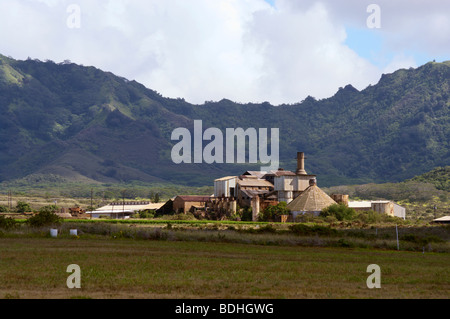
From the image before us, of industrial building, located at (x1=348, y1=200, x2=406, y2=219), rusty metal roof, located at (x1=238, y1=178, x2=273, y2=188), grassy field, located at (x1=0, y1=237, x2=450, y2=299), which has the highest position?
rusty metal roof, located at (x1=238, y1=178, x2=273, y2=188)

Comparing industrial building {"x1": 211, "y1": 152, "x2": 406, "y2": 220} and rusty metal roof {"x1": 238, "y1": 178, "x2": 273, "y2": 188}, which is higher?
rusty metal roof {"x1": 238, "y1": 178, "x2": 273, "y2": 188}

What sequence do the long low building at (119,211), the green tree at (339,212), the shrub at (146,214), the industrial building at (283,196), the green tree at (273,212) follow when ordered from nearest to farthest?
the green tree at (339,212) < the green tree at (273,212) < the industrial building at (283,196) < the shrub at (146,214) < the long low building at (119,211)

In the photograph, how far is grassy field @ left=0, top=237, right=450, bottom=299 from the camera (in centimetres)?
3036

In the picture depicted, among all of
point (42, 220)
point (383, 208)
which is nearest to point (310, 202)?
point (383, 208)

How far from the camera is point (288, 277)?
3619 centimetres

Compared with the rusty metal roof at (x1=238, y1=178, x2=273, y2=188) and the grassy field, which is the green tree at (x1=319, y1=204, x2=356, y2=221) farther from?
the grassy field

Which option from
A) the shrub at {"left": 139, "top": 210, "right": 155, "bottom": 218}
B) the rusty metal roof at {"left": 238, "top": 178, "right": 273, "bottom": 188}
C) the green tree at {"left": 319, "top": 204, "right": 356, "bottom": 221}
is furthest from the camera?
the rusty metal roof at {"left": 238, "top": 178, "right": 273, "bottom": 188}

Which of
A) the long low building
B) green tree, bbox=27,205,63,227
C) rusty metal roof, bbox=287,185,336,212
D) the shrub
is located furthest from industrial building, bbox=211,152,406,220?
green tree, bbox=27,205,63,227

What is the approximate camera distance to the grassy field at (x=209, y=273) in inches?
1195

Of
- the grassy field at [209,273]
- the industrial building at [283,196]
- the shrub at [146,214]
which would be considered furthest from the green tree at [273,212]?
the grassy field at [209,273]

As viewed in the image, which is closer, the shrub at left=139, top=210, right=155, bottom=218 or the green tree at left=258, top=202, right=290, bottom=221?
the green tree at left=258, top=202, right=290, bottom=221

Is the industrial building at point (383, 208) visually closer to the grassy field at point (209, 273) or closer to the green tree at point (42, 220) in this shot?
the green tree at point (42, 220)

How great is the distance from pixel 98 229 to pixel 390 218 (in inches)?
2442

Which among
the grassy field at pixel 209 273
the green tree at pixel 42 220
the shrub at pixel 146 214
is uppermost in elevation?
the shrub at pixel 146 214
